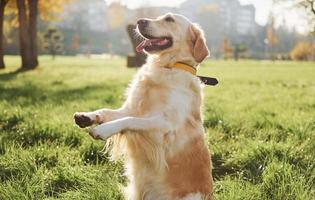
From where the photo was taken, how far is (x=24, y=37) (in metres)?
20.6

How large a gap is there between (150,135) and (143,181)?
42cm

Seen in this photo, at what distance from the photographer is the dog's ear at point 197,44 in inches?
167

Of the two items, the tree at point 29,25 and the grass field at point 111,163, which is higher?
the tree at point 29,25

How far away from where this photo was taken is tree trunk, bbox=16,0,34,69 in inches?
787

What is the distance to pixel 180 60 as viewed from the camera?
4230 mm

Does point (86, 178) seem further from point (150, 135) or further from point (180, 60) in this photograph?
point (180, 60)

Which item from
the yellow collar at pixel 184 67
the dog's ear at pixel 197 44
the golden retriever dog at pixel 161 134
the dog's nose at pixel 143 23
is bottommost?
the golden retriever dog at pixel 161 134

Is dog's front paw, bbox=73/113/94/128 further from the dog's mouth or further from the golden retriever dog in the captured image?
the dog's mouth

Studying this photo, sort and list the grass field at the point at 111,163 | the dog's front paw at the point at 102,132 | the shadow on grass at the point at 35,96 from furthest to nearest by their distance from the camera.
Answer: the shadow on grass at the point at 35,96 < the grass field at the point at 111,163 < the dog's front paw at the point at 102,132

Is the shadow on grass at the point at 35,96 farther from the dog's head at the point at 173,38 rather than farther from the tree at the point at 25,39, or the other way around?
the tree at the point at 25,39

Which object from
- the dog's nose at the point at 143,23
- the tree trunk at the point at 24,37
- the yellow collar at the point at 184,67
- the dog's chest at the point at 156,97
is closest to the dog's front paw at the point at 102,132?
the dog's chest at the point at 156,97

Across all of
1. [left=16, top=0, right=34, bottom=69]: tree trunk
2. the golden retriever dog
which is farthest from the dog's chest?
[left=16, top=0, right=34, bottom=69]: tree trunk

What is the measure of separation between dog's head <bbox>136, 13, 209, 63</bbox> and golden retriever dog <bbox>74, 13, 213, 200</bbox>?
8.0 inches

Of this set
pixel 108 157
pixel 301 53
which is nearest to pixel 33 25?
pixel 108 157
